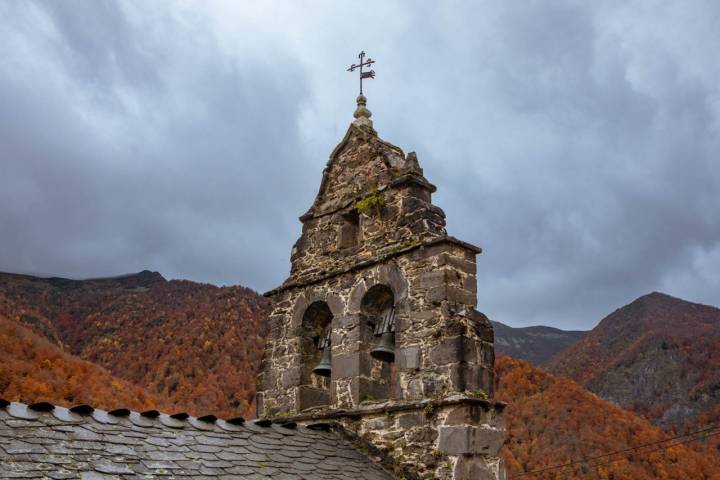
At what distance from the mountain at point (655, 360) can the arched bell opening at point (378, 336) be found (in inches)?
980

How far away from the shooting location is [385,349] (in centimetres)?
888

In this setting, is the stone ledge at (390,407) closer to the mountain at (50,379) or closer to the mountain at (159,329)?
the mountain at (50,379)

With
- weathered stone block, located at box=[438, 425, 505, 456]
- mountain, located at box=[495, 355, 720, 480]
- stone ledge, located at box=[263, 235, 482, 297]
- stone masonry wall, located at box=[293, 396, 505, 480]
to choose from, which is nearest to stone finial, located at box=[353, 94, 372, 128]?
stone ledge, located at box=[263, 235, 482, 297]

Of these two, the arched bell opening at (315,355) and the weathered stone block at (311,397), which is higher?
the arched bell opening at (315,355)

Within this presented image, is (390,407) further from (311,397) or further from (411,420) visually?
(311,397)

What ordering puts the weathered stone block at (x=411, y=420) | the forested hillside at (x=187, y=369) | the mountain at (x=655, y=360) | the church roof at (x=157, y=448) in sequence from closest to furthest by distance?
the church roof at (x=157, y=448) < the weathered stone block at (x=411, y=420) < the forested hillside at (x=187, y=369) < the mountain at (x=655, y=360)

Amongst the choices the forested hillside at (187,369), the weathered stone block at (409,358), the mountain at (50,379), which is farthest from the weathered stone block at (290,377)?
the forested hillside at (187,369)

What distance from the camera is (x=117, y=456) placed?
5.91 metres

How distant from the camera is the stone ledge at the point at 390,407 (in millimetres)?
7809

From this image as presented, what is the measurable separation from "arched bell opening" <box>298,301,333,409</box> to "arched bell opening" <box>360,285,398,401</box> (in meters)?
0.66

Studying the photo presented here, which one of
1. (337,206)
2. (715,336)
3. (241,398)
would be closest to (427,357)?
(337,206)

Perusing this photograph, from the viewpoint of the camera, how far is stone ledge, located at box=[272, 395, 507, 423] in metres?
7.81

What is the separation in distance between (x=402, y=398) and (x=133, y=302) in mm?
32613

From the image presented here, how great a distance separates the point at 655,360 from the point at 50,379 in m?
27.0
